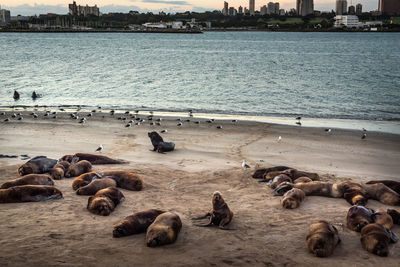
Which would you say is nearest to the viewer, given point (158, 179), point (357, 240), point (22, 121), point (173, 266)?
point (173, 266)

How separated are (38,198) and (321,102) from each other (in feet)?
85.2

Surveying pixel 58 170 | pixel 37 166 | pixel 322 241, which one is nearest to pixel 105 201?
pixel 58 170

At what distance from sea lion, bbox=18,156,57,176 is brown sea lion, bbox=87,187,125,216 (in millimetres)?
3137

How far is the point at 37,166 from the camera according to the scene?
11695mm

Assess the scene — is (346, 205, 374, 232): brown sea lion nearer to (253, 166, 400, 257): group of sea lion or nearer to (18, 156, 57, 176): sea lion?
(253, 166, 400, 257): group of sea lion

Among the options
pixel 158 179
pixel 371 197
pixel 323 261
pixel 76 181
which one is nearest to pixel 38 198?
pixel 76 181

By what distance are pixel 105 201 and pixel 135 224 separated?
1.43 m

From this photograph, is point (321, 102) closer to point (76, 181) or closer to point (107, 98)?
point (107, 98)

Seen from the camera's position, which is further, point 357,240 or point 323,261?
point 357,240

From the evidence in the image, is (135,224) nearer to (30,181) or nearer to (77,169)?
(30,181)

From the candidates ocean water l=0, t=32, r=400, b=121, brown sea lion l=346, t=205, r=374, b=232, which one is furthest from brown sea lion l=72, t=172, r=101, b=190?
ocean water l=0, t=32, r=400, b=121

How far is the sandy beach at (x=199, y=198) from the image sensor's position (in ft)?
23.0

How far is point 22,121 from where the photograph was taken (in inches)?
867

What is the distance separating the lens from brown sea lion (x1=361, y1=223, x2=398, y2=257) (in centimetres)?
713
